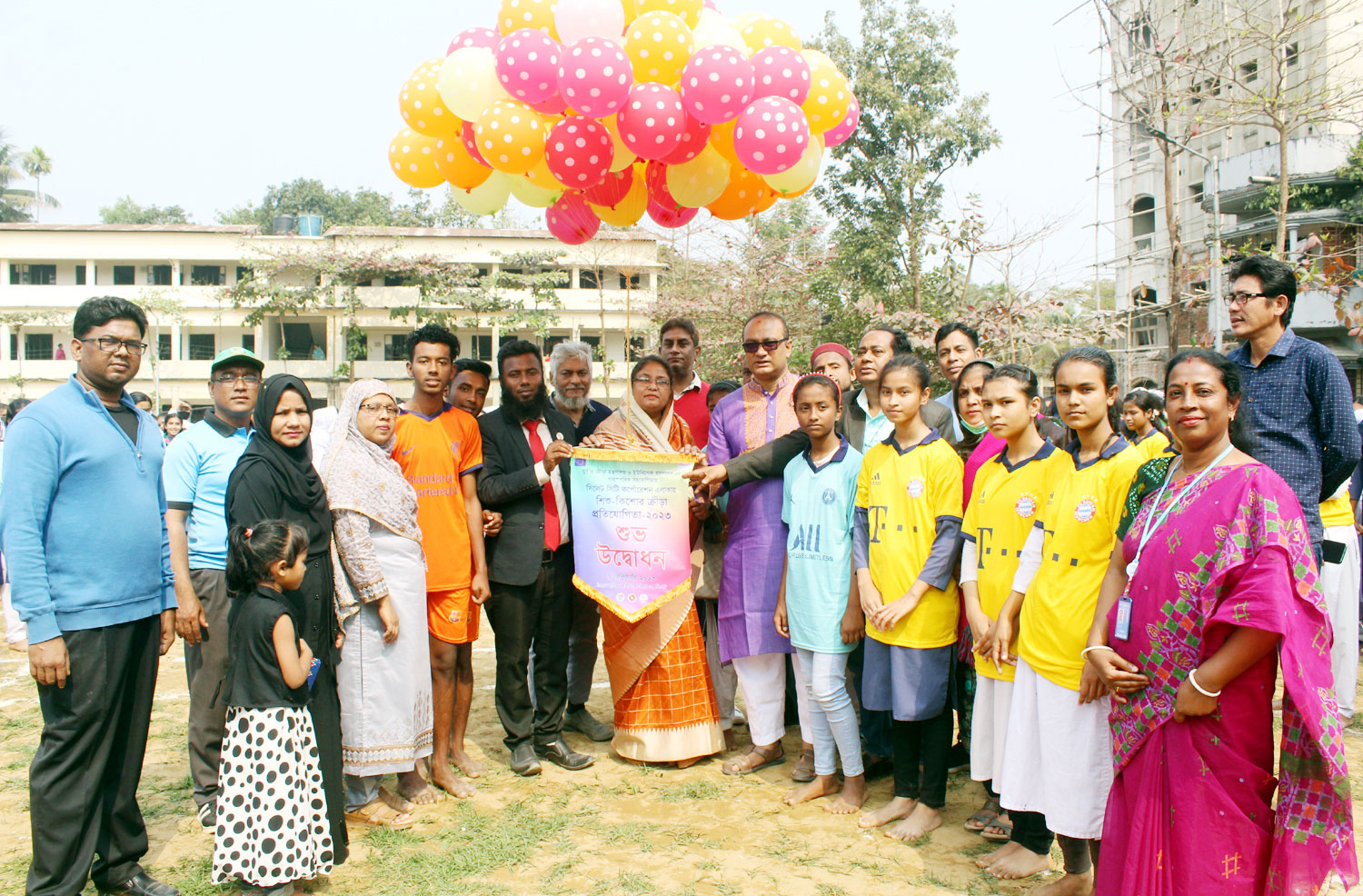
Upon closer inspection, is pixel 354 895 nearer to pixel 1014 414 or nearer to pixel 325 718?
pixel 325 718

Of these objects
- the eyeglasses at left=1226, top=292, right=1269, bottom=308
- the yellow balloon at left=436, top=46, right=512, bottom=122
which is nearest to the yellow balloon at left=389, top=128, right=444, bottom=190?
the yellow balloon at left=436, top=46, right=512, bottom=122

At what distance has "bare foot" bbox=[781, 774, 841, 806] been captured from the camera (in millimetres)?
4270

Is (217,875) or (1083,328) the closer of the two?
(217,875)

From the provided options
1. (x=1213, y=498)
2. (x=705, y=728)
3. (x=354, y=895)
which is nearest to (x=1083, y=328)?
(x=705, y=728)

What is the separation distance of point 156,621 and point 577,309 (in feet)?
106

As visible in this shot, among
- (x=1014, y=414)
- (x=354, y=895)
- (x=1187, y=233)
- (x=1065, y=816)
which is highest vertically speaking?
(x=1187, y=233)

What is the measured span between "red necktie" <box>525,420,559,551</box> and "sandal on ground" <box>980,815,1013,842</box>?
246cm

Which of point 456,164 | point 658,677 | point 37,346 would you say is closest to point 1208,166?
point 456,164

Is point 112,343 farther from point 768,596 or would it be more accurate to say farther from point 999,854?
point 999,854

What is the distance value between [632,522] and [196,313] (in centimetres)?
3790

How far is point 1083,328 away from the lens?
14.7m

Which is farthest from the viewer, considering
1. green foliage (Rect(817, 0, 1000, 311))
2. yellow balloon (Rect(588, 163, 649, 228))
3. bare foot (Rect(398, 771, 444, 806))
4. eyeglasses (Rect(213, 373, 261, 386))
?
green foliage (Rect(817, 0, 1000, 311))

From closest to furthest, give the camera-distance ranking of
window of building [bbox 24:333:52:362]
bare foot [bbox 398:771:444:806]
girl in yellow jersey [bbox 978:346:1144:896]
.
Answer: girl in yellow jersey [bbox 978:346:1144:896]
bare foot [bbox 398:771:444:806]
window of building [bbox 24:333:52:362]

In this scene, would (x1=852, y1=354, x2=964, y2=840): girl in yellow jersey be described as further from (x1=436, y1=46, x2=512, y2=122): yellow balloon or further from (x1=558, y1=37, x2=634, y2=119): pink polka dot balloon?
(x1=436, y1=46, x2=512, y2=122): yellow balloon
